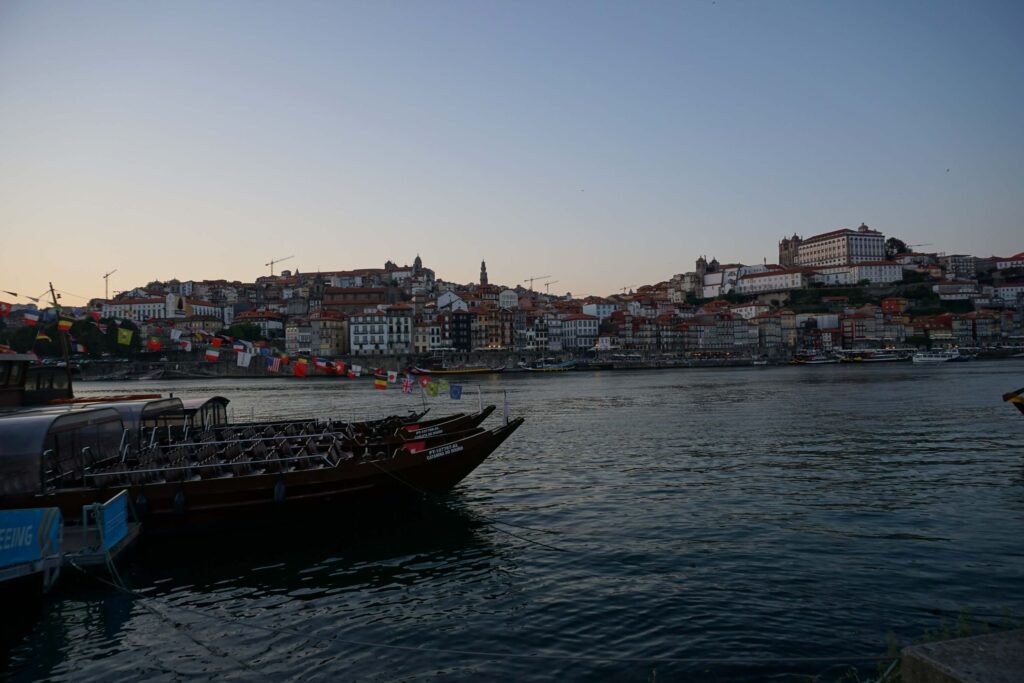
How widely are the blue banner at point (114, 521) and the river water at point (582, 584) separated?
73 cm

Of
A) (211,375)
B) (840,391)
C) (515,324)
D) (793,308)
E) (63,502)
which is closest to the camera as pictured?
(63,502)

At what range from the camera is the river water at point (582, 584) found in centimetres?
792

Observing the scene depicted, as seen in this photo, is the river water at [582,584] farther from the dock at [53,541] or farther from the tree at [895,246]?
the tree at [895,246]

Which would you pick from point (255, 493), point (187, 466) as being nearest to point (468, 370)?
point (255, 493)

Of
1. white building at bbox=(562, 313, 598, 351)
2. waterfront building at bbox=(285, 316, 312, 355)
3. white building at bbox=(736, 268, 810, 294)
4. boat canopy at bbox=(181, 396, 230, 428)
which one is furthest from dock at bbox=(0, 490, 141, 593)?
white building at bbox=(736, 268, 810, 294)

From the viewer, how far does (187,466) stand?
12.2 m

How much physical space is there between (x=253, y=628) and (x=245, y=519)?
4015mm

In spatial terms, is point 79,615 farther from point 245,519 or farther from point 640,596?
point 640,596

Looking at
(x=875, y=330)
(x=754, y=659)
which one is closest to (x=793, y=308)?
(x=875, y=330)

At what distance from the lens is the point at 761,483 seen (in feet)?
57.2

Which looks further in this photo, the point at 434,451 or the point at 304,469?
the point at 434,451

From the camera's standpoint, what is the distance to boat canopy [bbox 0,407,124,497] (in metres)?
11.5

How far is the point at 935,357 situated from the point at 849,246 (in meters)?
61.0

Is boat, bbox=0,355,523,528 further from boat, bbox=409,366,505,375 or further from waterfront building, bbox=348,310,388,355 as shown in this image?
waterfront building, bbox=348,310,388,355
